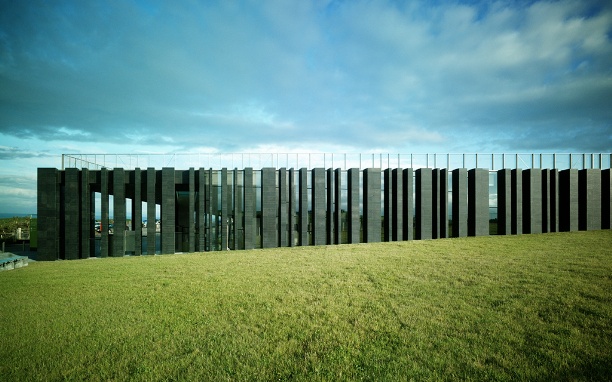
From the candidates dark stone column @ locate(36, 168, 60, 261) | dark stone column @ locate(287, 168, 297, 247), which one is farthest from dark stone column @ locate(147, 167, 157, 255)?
dark stone column @ locate(287, 168, 297, 247)

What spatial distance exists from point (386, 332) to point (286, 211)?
19.8 meters

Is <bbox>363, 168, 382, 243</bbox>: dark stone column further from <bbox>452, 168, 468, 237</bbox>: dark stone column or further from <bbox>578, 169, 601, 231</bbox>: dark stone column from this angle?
<bbox>578, 169, 601, 231</bbox>: dark stone column

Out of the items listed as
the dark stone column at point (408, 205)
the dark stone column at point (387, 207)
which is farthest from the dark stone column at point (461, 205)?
the dark stone column at point (387, 207)

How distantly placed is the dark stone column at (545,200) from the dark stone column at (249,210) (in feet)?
101

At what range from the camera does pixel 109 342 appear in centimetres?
741

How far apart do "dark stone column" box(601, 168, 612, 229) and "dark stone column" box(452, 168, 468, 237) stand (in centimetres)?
1639

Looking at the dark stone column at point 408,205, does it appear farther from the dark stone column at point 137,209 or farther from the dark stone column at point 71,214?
the dark stone column at point 71,214

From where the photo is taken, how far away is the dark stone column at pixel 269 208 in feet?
87.2

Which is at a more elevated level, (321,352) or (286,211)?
(286,211)

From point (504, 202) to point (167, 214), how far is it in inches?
1299

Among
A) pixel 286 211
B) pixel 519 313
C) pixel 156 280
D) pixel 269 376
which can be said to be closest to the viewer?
pixel 269 376

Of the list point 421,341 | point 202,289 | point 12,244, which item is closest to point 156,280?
point 202,289

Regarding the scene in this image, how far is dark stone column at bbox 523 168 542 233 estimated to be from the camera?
3070 cm

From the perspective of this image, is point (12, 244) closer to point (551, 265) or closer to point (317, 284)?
point (317, 284)
